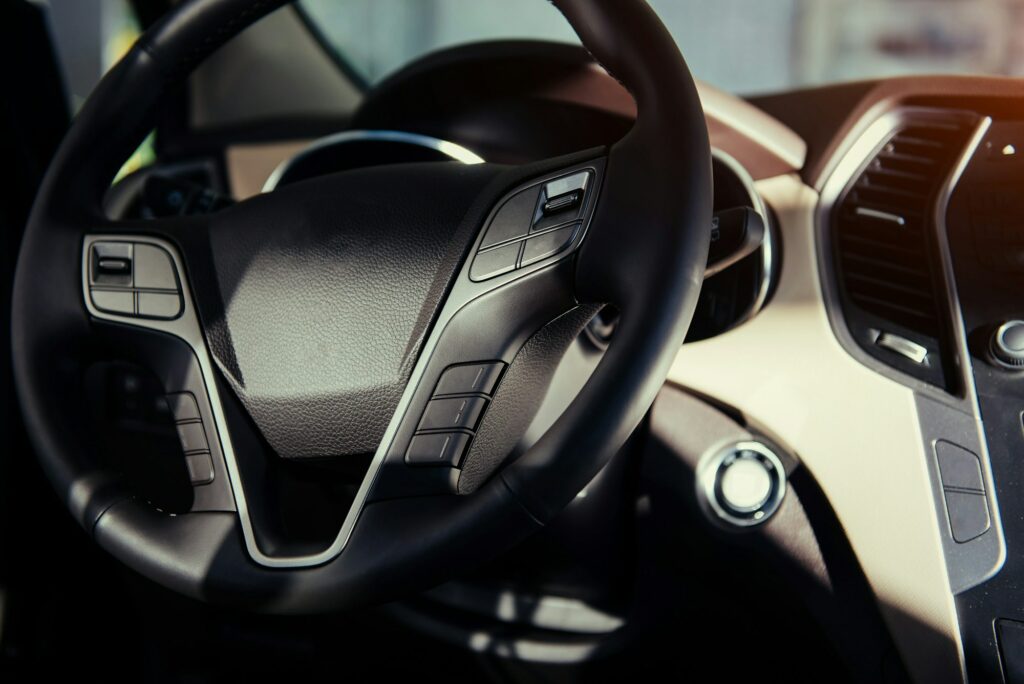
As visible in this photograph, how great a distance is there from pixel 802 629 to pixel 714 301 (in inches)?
13.0

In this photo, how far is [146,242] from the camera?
83cm

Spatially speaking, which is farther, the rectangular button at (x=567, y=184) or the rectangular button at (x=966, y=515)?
the rectangular button at (x=966, y=515)

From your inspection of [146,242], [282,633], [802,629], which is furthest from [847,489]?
[282,633]

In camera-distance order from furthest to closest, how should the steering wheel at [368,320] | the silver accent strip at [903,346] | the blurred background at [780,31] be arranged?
the blurred background at [780,31]
the silver accent strip at [903,346]
the steering wheel at [368,320]

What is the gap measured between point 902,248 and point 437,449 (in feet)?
1.72

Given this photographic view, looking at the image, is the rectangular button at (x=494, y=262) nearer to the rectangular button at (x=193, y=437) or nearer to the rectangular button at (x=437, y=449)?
the rectangular button at (x=437, y=449)

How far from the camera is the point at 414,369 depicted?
0.72 m

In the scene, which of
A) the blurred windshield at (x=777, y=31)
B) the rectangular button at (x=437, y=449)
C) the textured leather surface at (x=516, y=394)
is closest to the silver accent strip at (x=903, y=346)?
the textured leather surface at (x=516, y=394)

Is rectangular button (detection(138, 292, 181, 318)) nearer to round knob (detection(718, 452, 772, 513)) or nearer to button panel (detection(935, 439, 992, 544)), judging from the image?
round knob (detection(718, 452, 772, 513))

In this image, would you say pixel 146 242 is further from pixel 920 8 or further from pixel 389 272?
pixel 920 8

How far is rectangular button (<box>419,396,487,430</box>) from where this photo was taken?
69cm

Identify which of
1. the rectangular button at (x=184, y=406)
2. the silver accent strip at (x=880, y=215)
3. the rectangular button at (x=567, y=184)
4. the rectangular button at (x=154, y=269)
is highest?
the rectangular button at (x=567, y=184)

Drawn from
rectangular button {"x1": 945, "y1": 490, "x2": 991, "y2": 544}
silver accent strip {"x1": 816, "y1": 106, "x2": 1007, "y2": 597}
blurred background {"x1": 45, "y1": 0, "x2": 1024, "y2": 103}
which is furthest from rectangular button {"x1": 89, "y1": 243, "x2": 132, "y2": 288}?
blurred background {"x1": 45, "y1": 0, "x2": 1024, "y2": 103}

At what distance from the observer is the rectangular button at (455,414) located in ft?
2.25
